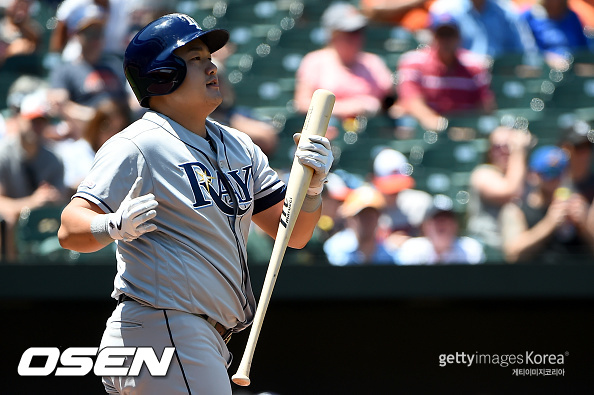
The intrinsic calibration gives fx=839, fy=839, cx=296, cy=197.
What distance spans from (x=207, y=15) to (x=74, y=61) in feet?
5.52

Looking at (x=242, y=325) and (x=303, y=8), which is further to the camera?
(x=303, y=8)

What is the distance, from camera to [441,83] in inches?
241

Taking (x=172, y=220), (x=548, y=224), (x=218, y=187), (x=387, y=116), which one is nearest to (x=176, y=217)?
(x=172, y=220)

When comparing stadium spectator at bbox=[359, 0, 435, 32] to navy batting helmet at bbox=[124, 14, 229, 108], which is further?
stadium spectator at bbox=[359, 0, 435, 32]

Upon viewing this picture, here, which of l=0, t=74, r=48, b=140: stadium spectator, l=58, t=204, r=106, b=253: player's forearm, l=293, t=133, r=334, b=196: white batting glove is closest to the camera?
l=58, t=204, r=106, b=253: player's forearm

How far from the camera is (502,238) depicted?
16.1ft

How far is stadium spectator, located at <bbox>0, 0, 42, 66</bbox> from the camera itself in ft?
22.1

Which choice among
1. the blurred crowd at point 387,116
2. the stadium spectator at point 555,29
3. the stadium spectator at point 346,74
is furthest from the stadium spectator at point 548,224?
the stadium spectator at point 555,29

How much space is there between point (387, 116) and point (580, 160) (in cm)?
147

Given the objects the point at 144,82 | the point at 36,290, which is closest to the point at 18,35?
the point at 36,290

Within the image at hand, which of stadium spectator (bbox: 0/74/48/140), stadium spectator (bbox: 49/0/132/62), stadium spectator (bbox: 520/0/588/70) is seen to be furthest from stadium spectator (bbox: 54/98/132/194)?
stadium spectator (bbox: 520/0/588/70)

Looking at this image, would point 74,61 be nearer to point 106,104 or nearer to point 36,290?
point 106,104

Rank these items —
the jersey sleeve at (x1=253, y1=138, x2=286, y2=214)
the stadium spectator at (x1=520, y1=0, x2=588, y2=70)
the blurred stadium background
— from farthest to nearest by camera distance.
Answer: the stadium spectator at (x1=520, y1=0, x2=588, y2=70) < the blurred stadium background < the jersey sleeve at (x1=253, y1=138, x2=286, y2=214)

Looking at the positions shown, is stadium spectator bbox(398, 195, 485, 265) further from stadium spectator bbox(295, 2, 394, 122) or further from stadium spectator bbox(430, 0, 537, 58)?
stadium spectator bbox(430, 0, 537, 58)
